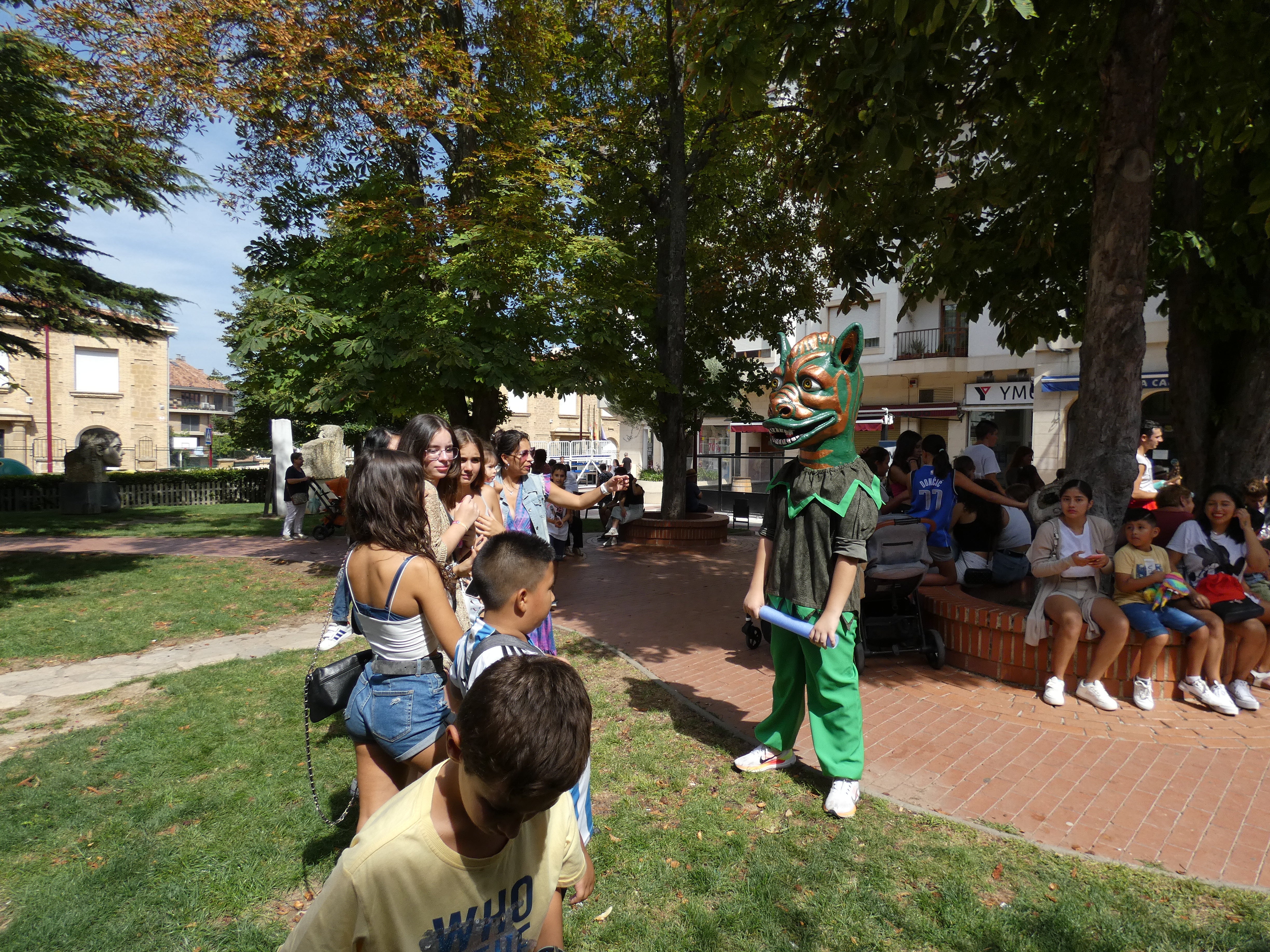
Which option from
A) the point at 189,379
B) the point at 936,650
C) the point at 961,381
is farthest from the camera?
the point at 189,379

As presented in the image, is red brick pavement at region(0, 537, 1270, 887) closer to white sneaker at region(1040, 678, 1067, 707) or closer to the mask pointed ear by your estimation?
white sneaker at region(1040, 678, 1067, 707)

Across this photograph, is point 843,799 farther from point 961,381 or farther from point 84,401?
point 84,401

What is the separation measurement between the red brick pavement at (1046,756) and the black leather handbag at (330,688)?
2814 millimetres

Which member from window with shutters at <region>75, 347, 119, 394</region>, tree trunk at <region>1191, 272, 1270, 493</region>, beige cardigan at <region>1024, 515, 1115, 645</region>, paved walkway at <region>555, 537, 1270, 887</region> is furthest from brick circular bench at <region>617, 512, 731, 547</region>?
window with shutters at <region>75, 347, 119, 394</region>

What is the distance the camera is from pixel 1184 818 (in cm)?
350

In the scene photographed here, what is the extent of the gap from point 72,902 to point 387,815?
8.51ft

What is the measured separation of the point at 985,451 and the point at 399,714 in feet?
24.1

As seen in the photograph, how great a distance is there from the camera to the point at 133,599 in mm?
8938

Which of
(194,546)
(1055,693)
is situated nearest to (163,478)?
(194,546)

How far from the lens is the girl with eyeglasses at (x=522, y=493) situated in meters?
4.33

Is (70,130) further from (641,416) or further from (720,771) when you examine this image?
(720,771)

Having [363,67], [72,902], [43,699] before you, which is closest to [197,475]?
[363,67]

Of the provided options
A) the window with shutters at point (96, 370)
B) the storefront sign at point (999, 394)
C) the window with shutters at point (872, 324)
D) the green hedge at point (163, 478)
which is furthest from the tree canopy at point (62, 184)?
the window with shutters at point (96, 370)

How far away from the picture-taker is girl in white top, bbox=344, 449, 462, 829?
252cm
